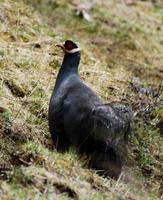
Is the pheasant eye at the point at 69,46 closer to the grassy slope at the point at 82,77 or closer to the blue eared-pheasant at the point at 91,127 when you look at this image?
the blue eared-pheasant at the point at 91,127

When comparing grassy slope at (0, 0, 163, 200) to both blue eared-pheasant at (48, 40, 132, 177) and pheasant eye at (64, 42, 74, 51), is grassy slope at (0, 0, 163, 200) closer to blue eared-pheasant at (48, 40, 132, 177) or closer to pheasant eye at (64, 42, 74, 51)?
blue eared-pheasant at (48, 40, 132, 177)

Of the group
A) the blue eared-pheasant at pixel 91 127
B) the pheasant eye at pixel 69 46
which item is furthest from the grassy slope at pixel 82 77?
the pheasant eye at pixel 69 46

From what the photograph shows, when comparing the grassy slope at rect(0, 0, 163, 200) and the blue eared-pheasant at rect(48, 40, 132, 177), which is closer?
the grassy slope at rect(0, 0, 163, 200)

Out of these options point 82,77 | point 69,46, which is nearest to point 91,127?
point 69,46

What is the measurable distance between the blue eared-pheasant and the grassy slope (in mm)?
189

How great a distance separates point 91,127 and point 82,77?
2183 mm

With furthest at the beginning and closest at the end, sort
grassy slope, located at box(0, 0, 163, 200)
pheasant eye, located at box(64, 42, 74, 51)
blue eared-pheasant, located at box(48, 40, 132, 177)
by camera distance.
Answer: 1. pheasant eye, located at box(64, 42, 74, 51)
2. blue eared-pheasant, located at box(48, 40, 132, 177)
3. grassy slope, located at box(0, 0, 163, 200)

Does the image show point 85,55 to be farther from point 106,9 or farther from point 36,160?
point 36,160

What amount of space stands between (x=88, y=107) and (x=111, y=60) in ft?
12.2

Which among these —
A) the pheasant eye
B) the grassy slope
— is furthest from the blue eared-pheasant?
the pheasant eye

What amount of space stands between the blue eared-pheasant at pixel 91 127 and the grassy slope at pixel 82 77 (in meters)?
0.19

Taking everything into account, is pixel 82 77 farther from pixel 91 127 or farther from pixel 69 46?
pixel 91 127

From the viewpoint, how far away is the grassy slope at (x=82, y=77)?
17.3ft

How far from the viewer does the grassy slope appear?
208 inches
